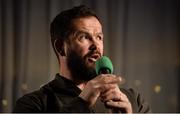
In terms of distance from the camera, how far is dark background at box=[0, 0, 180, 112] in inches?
82.6

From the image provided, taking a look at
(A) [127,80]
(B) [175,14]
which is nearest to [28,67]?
(A) [127,80]

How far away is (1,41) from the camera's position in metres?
2.10

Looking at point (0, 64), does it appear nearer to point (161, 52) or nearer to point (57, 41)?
point (57, 41)

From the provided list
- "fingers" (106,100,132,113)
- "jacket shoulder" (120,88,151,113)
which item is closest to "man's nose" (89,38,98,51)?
"jacket shoulder" (120,88,151,113)

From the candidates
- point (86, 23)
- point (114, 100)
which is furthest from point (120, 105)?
point (86, 23)

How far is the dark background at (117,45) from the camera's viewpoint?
2.10 m

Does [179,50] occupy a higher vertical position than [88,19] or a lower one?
lower

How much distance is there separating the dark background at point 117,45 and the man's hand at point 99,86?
1055 millimetres

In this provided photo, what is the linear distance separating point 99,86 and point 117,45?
118cm

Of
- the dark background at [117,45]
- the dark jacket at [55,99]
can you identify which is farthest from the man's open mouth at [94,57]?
the dark background at [117,45]

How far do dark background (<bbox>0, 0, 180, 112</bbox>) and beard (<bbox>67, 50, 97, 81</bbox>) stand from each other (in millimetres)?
719

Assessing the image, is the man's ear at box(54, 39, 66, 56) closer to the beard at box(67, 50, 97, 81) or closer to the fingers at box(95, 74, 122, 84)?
the beard at box(67, 50, 97, 81)

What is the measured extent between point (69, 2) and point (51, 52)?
12.4 inches

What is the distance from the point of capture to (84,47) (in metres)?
1.34
